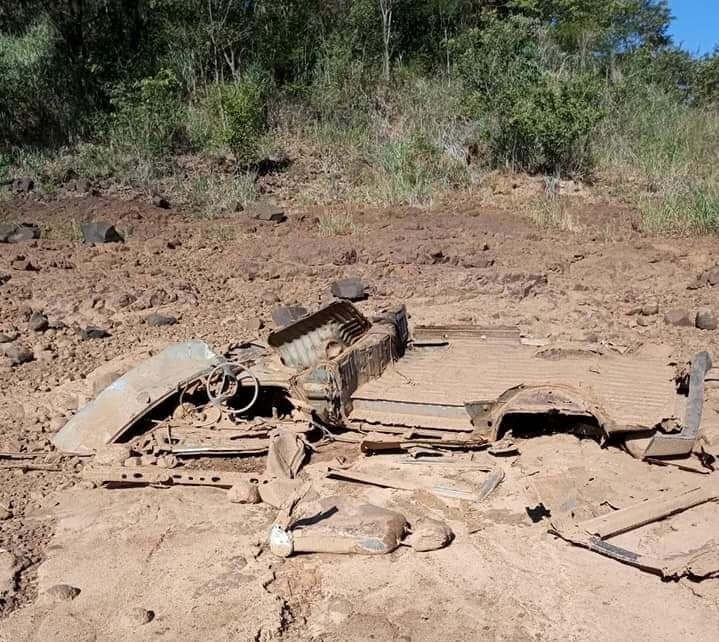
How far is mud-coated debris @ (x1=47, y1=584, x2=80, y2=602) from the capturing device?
425 centimetres

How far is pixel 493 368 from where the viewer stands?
5.84 metres

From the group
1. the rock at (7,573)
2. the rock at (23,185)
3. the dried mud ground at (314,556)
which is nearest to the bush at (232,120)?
the rock at (23,185)

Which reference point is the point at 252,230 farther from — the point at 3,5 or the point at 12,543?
the point at 3,5

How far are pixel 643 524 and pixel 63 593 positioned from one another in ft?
10.0

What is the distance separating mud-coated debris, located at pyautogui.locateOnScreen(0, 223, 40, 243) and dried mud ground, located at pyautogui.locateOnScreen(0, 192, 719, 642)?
178 centimetres

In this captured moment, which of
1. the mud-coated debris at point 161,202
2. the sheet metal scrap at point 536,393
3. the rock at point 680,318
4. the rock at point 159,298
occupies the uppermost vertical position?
the mud-coated debris at point 161,202

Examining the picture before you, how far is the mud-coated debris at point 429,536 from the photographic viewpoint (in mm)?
4441

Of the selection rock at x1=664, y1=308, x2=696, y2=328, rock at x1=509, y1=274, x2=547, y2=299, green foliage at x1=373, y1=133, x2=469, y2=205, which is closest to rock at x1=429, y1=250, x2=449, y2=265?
rock at x1=509, y1=274, x2=547, y2=299

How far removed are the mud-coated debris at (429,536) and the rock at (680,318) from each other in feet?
15.7

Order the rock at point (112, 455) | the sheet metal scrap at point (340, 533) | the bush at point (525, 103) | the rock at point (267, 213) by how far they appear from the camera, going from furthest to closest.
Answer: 1. the bush at point (525, 103)
2. the rock at point (267, 213)
3. the rock at point (112, 455)
4. the sheet metal scrap at point (340, 533)

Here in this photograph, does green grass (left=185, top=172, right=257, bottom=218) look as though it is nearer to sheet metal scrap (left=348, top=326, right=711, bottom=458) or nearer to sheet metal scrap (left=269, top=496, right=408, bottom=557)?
sheet metal scrap (left=348, top=326, right=711, bottom=458)

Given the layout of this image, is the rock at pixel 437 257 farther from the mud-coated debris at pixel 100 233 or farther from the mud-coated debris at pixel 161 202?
the mud-coated debris at pixel 161 202

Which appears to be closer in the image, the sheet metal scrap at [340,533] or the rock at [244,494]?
the sheet metal scrap at [340,533]

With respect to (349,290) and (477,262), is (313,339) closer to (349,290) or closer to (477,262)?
(349,290)
